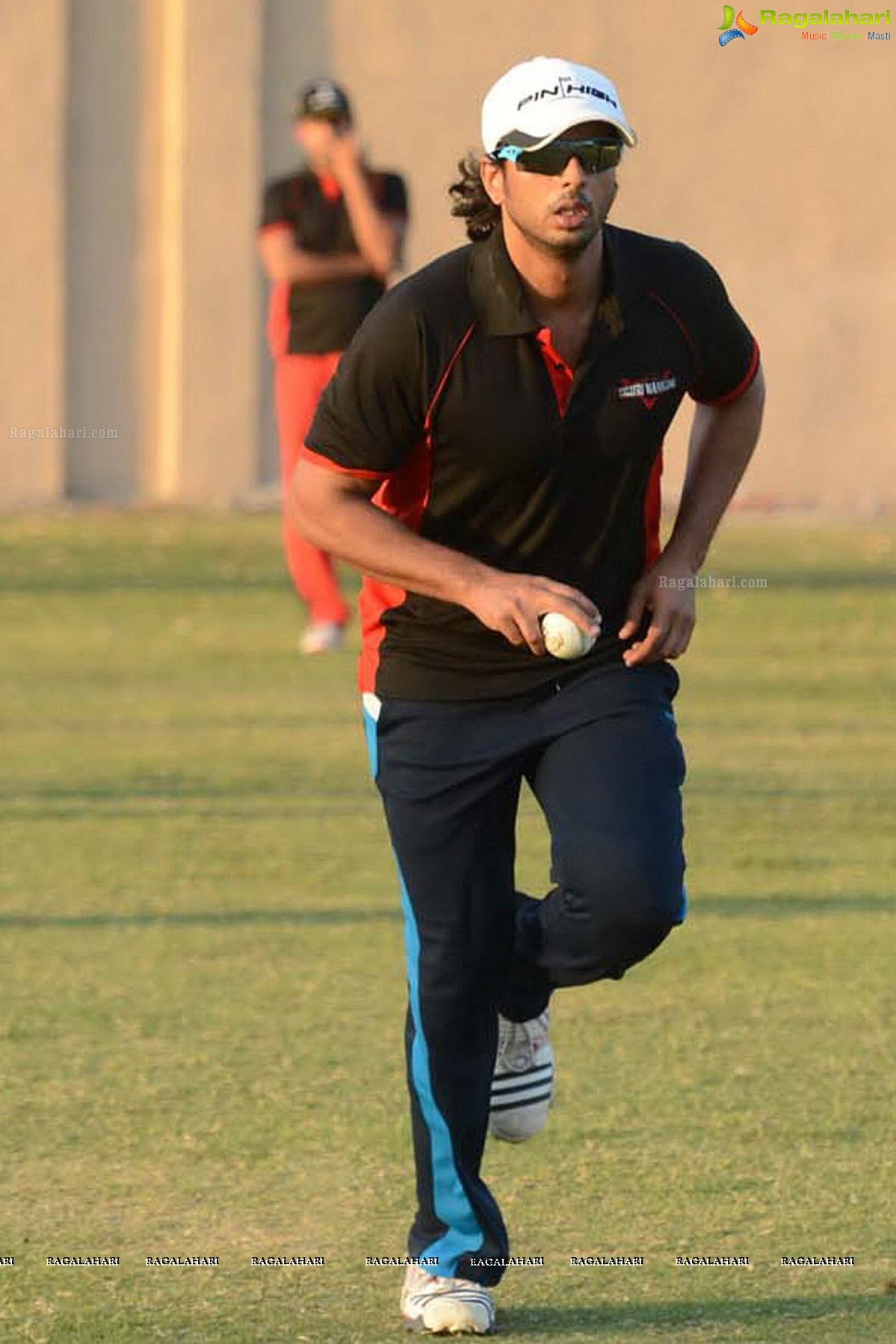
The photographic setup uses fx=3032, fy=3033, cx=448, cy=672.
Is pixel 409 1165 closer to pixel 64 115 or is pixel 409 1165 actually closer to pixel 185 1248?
pixel 185 1248

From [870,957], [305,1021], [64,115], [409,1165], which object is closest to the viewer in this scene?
[409,1165]

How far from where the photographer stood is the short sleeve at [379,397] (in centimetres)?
490

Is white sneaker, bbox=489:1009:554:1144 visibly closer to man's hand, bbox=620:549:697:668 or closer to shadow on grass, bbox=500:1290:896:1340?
shadow on grass, bbox=500:1290:896:1340

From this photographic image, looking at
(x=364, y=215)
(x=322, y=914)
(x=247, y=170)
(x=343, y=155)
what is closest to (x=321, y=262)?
(x=364, y=215)

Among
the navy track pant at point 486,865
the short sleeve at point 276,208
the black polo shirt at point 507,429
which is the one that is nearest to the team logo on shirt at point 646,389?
the black polo shirt at point 507,429

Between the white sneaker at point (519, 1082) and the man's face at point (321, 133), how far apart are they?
29.0 feet

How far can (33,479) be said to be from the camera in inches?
943

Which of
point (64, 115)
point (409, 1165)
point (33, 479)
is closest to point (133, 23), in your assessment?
point (64, 115)

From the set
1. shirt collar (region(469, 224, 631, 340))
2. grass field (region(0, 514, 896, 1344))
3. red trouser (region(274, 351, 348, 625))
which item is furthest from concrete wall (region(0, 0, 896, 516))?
shirt collar (region(469, 224, 631, 340))

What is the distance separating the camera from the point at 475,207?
5207mm

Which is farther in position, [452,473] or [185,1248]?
[185,1248]


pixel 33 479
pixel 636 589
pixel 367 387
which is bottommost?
pixel 33 479

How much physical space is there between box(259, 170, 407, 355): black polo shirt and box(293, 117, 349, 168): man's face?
19 cm

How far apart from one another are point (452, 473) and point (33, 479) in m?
19.2
